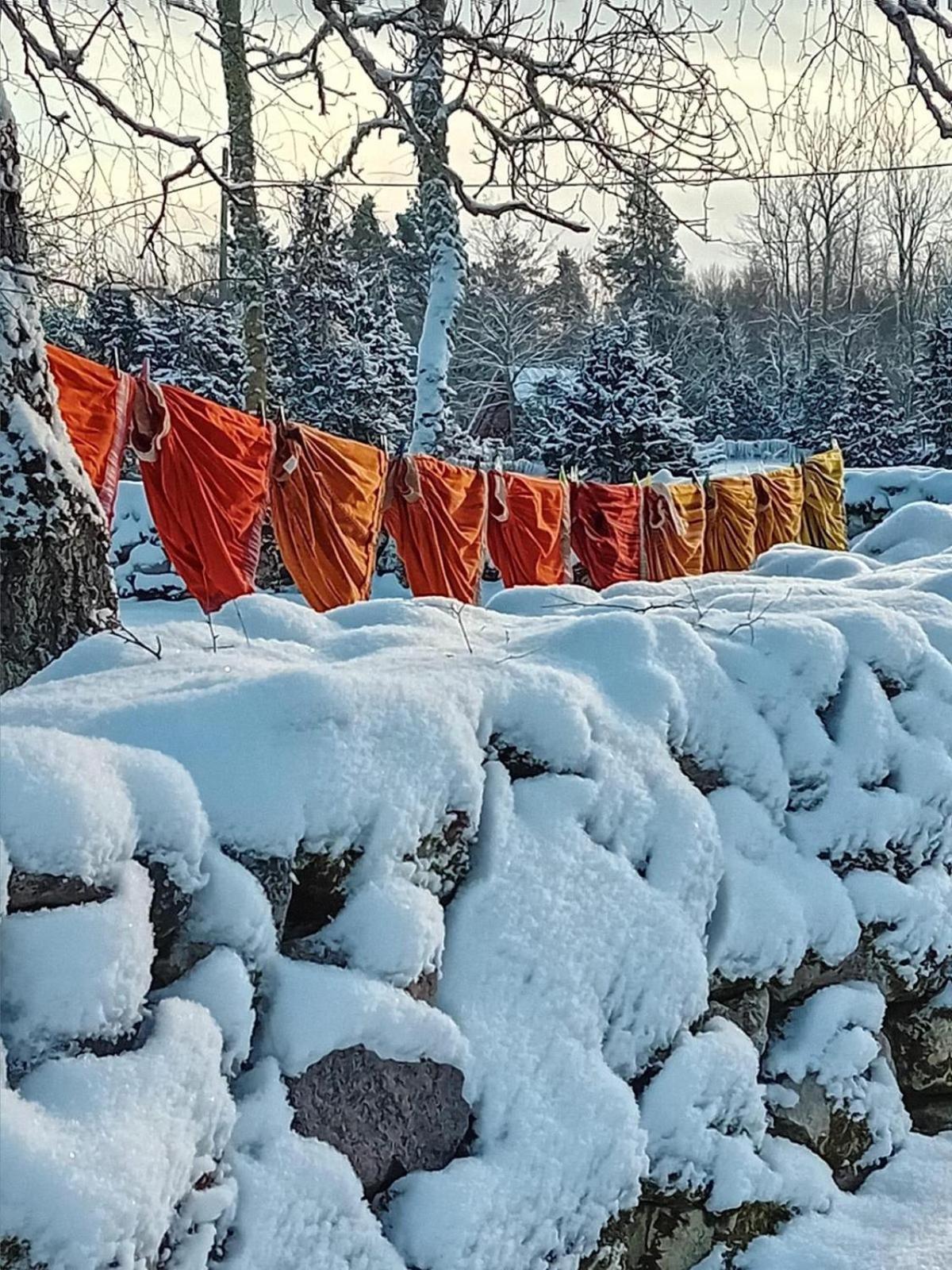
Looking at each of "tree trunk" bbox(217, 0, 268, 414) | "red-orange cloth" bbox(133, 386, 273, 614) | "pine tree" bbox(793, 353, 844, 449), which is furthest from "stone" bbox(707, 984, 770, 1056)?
"pine tree" bbox(793, 353, 844, 449)

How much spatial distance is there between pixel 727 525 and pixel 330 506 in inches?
174

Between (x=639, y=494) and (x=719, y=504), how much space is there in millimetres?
1292

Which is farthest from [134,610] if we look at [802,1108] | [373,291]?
[373,291]

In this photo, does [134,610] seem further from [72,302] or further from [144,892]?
[144,892]

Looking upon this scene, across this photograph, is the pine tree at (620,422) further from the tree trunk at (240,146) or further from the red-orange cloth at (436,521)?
the red-orange cloth at (436,521)

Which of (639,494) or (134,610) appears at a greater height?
(639,494)

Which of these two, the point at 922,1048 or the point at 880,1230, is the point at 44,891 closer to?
the point at 880,1230

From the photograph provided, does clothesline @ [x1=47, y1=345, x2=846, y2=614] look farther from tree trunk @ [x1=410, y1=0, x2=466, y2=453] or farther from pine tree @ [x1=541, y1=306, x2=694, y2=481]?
pine tree @ [x1=541, y1=306, x2=694, y2=481]

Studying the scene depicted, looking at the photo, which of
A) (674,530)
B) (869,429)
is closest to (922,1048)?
(674,530)

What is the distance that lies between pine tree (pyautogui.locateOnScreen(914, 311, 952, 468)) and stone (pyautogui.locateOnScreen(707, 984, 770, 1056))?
17.3m

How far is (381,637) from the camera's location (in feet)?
7.53

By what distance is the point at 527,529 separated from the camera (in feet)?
21.9

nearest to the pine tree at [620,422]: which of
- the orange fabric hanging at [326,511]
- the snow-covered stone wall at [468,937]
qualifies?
the orange fabric hanging at [326,511]

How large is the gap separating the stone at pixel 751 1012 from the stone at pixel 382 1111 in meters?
0.64
